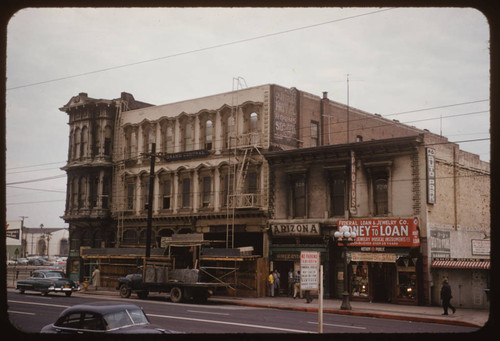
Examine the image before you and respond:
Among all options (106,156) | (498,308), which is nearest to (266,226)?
(106,156)

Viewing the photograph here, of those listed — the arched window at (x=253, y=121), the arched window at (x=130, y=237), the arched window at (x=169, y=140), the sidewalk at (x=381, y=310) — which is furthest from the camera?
the arched window at (x=130, y=237)

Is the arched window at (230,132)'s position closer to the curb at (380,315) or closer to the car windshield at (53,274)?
the curb at (380,315)

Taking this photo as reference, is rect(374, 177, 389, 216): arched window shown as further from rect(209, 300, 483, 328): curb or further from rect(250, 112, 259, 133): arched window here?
rect(250, 112, 259, 133): arched window

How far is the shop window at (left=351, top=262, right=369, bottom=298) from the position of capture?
1289 inches

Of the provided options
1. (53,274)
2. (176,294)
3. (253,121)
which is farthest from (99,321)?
(253,121)

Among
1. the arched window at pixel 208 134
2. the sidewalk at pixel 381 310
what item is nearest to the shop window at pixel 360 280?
the sidewalk at pixel 381 310

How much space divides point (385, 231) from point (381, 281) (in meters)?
3.13

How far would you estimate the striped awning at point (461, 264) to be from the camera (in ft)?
94.4

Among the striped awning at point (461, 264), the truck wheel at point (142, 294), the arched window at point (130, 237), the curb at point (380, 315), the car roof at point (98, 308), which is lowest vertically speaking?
the truck wheel at point (142, 294)

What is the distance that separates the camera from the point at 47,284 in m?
34.4

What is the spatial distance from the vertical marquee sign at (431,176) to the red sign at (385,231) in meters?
1.65

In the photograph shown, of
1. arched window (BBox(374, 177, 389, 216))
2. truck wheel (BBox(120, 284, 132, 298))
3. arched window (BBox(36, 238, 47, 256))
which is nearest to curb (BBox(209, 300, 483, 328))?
arched window (BBox(374, 177, 389, 216))

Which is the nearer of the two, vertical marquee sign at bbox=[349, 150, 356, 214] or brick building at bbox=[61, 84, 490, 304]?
brick building at bbox=[61, 84, 490, 304]

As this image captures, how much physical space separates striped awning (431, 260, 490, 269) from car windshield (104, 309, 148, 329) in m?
20.9
